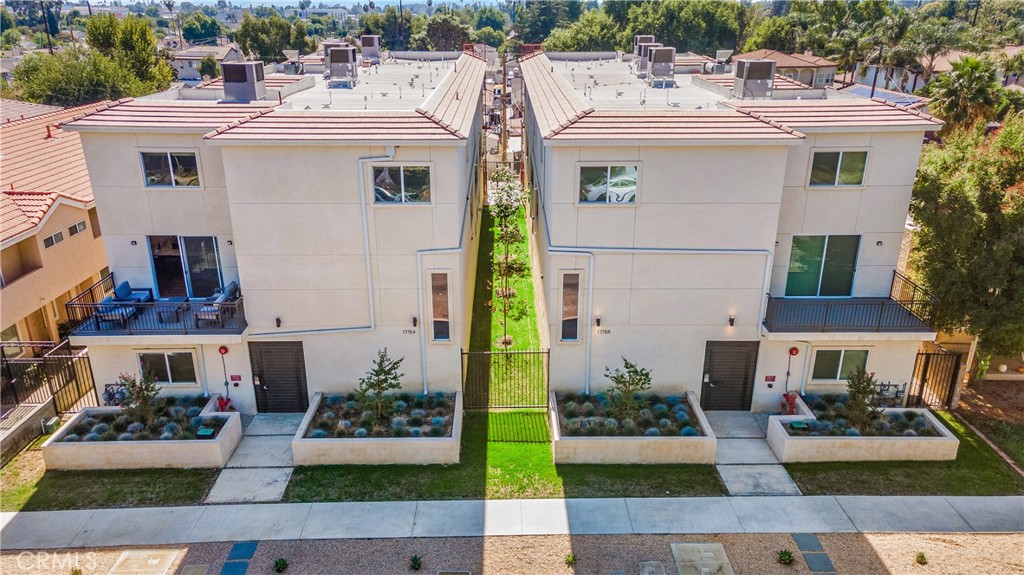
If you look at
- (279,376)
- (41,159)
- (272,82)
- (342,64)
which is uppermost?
(342,64)

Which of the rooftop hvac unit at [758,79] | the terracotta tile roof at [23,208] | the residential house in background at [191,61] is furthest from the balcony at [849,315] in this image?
the residential house in background at [191,61]

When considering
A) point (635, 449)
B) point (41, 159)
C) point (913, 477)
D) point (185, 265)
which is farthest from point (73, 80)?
point (913, 477)

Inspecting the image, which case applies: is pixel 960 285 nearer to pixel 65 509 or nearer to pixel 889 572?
pixel 889 572

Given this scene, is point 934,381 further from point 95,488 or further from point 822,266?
point 95,488

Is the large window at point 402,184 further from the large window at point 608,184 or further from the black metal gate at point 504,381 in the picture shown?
the black metal gate at point 504,381

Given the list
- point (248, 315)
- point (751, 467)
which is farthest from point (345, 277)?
point (751, 467)

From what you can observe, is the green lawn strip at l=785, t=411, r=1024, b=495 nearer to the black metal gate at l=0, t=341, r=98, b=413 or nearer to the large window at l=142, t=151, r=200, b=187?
the large window at l=142, t=151, r=200, b=187

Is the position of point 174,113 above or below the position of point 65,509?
above
